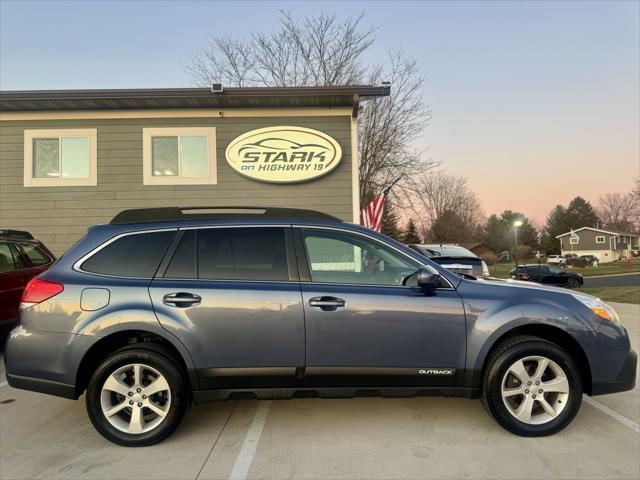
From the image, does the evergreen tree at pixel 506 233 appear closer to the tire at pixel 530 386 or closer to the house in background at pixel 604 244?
the house in background at pixel 604 244

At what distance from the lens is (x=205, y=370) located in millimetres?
3273

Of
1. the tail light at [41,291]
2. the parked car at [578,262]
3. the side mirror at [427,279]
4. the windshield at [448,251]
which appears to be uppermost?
the windshield at [448,251]

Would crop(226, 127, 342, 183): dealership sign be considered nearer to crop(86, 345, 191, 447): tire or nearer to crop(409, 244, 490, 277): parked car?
crop(409, 244, 490, 277): parked car

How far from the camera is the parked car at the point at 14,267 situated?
568 centimetres

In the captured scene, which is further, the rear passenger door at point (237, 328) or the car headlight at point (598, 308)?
the car headlight at point (598, 308)

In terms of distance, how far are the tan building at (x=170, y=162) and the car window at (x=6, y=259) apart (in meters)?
3.28

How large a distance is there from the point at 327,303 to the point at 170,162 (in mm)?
7228

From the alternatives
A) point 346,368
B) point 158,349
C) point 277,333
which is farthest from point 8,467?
point 346,368

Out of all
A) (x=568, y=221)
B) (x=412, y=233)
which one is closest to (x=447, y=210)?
(x=412, y=233)

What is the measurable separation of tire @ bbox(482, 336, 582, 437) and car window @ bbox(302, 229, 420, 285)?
0.97 m

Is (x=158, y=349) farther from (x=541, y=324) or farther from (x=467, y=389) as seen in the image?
(x=541, y=324)

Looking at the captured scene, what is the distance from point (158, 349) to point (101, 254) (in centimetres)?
90

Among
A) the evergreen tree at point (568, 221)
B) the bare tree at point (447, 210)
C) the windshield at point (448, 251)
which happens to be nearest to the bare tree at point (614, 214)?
the evergreen tree at point (568, 221)

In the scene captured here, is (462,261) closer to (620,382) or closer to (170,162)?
(620,382)
